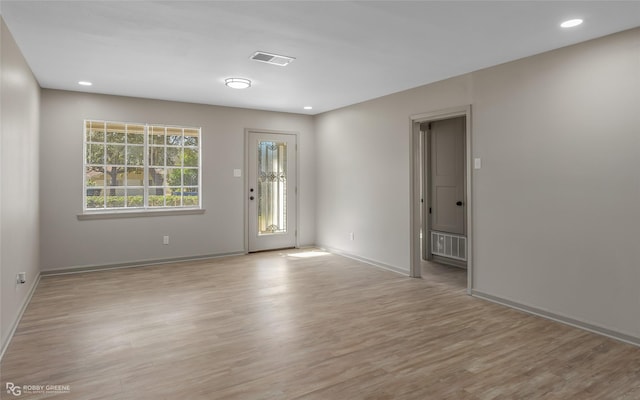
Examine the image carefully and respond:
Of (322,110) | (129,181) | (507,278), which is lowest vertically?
(507,278)

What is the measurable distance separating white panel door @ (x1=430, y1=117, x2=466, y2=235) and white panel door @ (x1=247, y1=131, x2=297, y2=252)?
246 cm

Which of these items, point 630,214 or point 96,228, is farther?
point 96,228

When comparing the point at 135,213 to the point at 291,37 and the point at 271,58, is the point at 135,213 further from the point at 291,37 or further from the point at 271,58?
the point at 291,37

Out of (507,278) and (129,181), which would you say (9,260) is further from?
(507,278)

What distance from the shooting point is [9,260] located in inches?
123

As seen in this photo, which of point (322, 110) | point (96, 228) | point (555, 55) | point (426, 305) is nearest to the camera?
point (555, 55)

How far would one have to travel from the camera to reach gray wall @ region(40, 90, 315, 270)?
Result: 16.7 ft

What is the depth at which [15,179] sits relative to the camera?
132 inches

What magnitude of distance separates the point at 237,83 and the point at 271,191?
2.55 m

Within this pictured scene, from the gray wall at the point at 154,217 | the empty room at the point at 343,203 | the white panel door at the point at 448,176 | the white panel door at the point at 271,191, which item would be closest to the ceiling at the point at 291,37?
the empty room at the point at 343,203

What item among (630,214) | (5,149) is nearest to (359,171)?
(630,214)

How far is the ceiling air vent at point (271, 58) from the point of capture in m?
3.66

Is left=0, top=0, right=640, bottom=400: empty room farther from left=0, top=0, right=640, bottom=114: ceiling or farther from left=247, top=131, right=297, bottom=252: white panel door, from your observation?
left=247, top=131, right=297, bottom=252: white panel door

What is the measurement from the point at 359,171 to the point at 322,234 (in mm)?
1587
